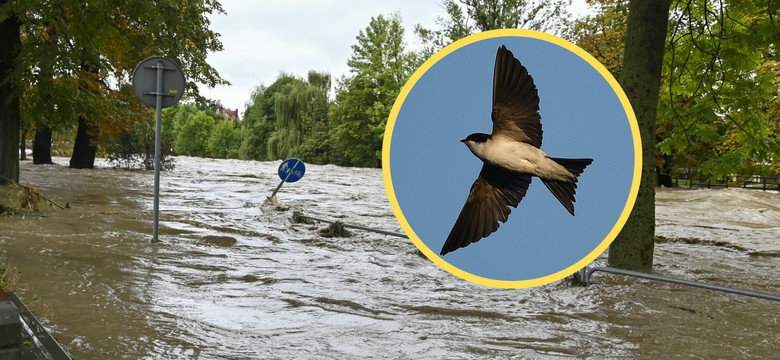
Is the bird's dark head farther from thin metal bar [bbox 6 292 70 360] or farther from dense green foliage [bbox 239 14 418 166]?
dense green foliage [bbox 239 14 418 166]

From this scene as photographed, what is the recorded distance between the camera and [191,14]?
16.5 meters

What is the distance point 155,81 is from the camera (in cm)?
994

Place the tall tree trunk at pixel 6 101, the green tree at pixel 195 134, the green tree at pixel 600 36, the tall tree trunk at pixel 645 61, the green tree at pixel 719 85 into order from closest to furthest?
the tall tree trunk at pixel 645 61 < the green tree at pixel 719 85 < the tall tree trunk at pixel 6 101 < the green tree at pixel 600 36 < the green tree at pixel 195 134

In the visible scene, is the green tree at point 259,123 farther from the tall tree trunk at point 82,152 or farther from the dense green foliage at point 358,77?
the tall tree trunk at point 82,152

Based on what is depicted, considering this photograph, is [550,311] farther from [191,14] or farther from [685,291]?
[191,14]

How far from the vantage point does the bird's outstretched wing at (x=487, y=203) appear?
1843 mm

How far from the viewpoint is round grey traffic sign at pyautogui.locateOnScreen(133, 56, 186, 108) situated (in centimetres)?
974

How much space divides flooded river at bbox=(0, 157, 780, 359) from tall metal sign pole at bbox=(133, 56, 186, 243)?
1.87m

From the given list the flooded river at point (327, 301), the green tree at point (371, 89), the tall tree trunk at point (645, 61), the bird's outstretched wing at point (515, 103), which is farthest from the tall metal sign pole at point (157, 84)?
the green tree at point (371, 89)

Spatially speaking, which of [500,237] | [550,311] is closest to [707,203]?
[550,311]

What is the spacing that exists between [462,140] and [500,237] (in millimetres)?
277

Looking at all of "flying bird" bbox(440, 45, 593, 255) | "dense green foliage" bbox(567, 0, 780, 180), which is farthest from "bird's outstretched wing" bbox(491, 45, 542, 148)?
"dense green foliage" bbox(567, 0, 780, 180)

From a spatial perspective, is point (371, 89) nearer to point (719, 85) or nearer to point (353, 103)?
point (353, 103)

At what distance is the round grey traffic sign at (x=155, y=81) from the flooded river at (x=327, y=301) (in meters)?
2.07
